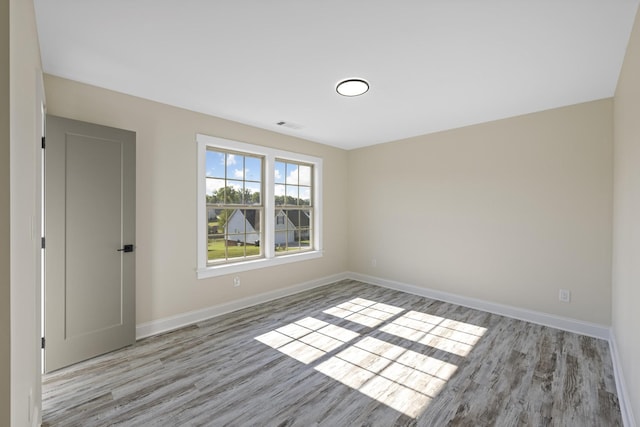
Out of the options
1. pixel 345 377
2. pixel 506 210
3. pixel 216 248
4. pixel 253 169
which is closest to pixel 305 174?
pixel 253 169

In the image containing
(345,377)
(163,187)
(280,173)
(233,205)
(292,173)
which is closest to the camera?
(345,377)

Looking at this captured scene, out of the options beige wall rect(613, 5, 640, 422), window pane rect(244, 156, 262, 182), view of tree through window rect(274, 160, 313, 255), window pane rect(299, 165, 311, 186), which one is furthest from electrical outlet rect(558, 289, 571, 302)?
window pane rect(244, 156, 262, 182)

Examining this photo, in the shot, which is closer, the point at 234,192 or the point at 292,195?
the point at 234,192

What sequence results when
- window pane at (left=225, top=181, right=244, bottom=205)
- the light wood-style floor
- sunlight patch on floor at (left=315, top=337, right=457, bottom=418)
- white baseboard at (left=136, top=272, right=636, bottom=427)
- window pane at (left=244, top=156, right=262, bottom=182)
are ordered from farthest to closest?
1. window pane at (left=244, top=156, right=262, bottom=182)
2. window pane at (left=225, top=181, right=244, bottom=205)
3. white baseboard at (left=136, top=272, right=636, bottom=427)
4. sunlight patch on floor at (left=315, top=337, right=457, bottom=418)
5. the light wood-style floor

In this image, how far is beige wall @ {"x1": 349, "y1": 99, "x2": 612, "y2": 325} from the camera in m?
3.14

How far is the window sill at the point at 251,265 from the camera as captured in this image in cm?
362

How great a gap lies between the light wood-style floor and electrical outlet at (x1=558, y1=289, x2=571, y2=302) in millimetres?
370

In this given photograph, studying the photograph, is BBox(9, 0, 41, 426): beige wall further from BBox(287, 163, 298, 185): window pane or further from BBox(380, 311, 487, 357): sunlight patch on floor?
BBox(287, 163, 298, 185): window pane

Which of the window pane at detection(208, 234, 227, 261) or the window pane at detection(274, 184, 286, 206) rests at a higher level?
the window pane at detection(274, 184, 286, 206)

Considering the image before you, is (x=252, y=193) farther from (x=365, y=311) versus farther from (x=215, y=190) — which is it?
(x=365, y=311)

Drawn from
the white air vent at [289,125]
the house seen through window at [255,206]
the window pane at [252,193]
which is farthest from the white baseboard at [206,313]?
the white air vent at [289,125]

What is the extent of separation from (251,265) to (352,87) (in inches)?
106
